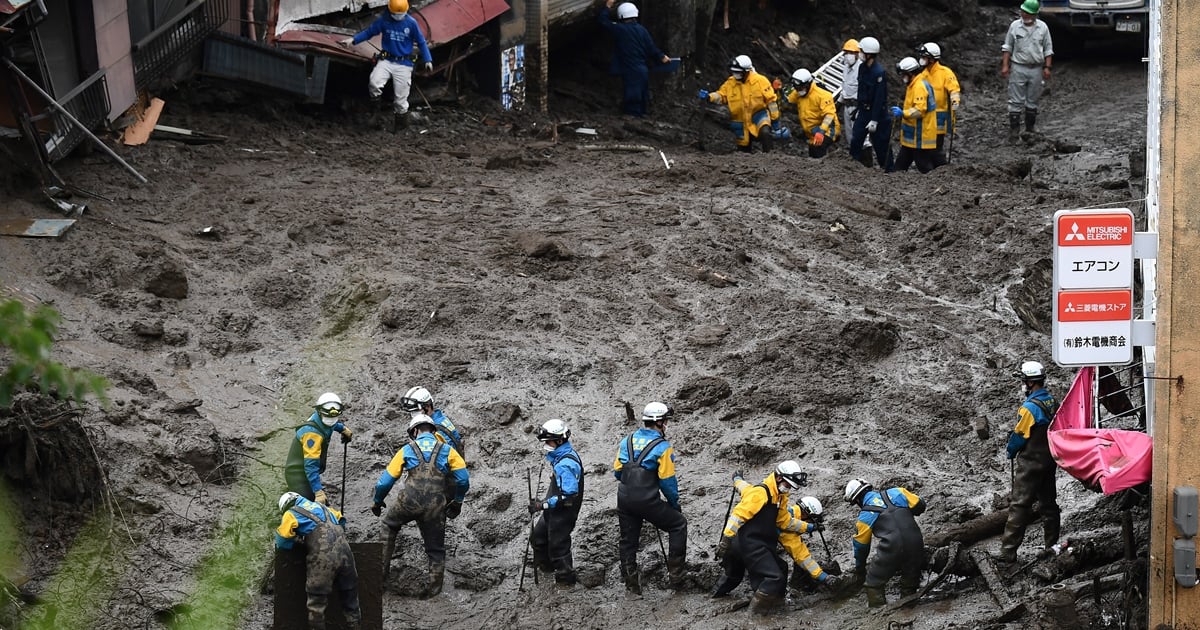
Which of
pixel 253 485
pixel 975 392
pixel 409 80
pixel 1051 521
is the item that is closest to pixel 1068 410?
pixel 1051 521

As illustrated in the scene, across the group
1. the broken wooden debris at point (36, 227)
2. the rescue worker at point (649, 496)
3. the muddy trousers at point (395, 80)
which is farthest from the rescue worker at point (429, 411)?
the muddy trousers at point (395, 80)

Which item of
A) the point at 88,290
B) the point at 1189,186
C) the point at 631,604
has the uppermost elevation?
the point at 1189,186

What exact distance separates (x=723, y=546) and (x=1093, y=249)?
146 inches

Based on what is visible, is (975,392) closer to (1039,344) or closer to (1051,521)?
(1039,344)

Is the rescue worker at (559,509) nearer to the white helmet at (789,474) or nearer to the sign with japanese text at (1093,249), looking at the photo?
the white helmet at (789,474)

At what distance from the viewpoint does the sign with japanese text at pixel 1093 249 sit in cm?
921

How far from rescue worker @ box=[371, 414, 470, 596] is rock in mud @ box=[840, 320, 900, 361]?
4384 mm

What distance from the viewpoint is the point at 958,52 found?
2752 cm

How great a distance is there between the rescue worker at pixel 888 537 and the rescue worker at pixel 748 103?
35.4 ft

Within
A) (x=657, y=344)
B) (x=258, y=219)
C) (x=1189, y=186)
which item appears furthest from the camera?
(x=258, y=219)

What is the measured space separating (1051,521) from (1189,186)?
3045 millimetres

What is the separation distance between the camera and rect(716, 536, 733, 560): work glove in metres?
11.1

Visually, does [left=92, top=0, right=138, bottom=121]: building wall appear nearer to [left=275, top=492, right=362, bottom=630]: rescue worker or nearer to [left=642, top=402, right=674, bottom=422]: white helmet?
[left=275, top=492, right=362, bottom=630]: rescue worker

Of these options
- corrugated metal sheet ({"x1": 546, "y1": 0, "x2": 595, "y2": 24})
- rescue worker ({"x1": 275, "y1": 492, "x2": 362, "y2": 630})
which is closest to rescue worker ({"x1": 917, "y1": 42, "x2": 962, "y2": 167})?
corrugated metal sheet ({"x1": 546, "y1": 0, "x2": 595, "y2": 24})
